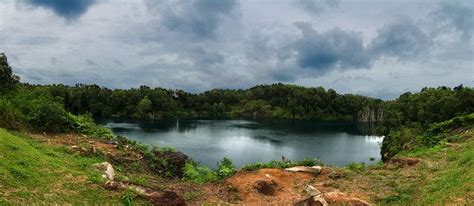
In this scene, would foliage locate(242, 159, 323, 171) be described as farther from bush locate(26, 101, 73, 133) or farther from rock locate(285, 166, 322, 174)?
bush locate(26, 101, 73, 133)

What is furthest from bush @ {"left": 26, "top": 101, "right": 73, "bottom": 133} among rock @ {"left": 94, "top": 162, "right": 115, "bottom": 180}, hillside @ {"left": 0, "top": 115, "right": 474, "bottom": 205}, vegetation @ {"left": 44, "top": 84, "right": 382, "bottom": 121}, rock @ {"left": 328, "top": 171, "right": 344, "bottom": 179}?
vegetation @ {"left": 44, "top": 84, "right": 382, "bottom": 121}

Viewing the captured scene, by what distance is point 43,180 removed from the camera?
40.3ft

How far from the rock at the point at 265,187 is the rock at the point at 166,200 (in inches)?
145

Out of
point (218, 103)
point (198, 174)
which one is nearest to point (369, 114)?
point (218, 103)

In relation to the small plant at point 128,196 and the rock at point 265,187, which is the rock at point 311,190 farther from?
the small plant at point 128,196

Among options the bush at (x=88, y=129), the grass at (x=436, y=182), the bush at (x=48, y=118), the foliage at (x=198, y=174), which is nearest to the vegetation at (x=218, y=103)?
the bush at (x=88, y=129)

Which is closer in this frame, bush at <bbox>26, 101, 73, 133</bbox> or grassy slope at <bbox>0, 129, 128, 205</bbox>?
grassy slope at <bbox>0, 129, 128, 205</bbox>

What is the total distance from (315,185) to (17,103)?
17.0 m

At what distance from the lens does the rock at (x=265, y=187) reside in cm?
1573

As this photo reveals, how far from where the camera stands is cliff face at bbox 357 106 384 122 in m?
146

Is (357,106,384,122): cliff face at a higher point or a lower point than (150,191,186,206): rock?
higher

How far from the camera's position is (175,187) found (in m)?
16.0

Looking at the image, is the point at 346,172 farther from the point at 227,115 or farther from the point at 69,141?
the point at 227,115

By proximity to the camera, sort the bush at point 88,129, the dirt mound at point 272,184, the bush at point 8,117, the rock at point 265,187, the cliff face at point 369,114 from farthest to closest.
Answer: the cliff face at point 369,114
the bush at point 88,129
the bush at point 8,117
the rock at point 265,187
the dirt mound at point 272,184
